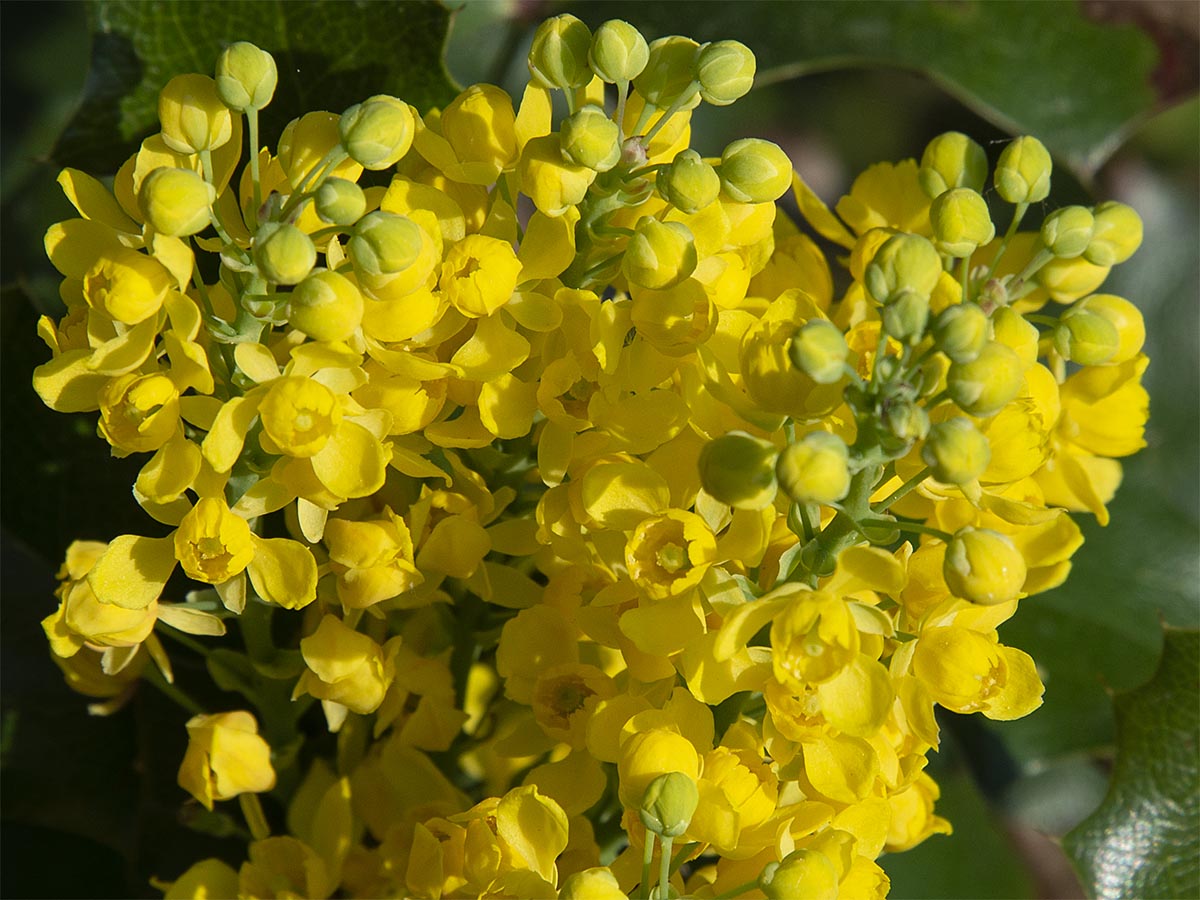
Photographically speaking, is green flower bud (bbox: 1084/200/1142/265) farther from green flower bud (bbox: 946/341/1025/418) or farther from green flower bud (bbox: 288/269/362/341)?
green flower bud (bbox: 288/269/362/341)

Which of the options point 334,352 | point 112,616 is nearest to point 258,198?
point 334,352

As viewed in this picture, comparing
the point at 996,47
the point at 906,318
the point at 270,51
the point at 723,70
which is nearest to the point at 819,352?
the point at 906,318

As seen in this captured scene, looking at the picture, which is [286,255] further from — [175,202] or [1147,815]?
[1147,815]

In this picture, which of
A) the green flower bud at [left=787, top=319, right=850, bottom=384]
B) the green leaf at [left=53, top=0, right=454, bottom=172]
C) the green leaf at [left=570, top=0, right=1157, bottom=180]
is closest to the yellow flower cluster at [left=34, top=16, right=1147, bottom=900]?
the green flower bud at [left=787, top=319, right=850, bottom=384]

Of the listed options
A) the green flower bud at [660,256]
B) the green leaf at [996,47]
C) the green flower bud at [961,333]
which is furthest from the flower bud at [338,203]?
the green leaf at [996,47]

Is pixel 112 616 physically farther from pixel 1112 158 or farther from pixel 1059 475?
pixel 1112 158

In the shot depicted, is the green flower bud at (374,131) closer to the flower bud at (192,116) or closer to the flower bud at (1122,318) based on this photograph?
the flower bud at (192,116)
